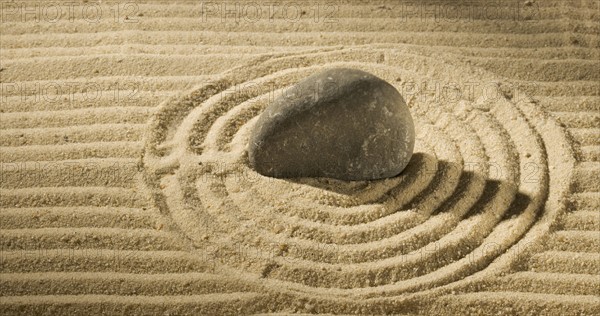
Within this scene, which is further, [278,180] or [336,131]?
[278,180]

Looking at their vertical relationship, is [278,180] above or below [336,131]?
below

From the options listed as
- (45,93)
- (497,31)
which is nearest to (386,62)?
(497,31)

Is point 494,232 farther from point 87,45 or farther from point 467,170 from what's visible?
point 87,45

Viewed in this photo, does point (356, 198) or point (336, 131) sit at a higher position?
point (336, 131)

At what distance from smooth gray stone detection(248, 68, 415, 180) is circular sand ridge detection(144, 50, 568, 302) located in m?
0.07

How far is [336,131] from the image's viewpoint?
127 inches

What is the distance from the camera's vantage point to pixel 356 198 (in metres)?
3.28

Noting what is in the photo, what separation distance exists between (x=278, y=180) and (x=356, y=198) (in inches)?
14.0

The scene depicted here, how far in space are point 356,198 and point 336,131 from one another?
0.31m

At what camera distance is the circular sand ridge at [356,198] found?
3002 mm

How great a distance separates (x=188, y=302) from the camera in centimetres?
282

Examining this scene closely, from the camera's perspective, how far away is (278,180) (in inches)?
131

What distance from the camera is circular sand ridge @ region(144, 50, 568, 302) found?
3.00m

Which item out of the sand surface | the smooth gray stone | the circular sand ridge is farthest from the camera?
the smooth gray stone
